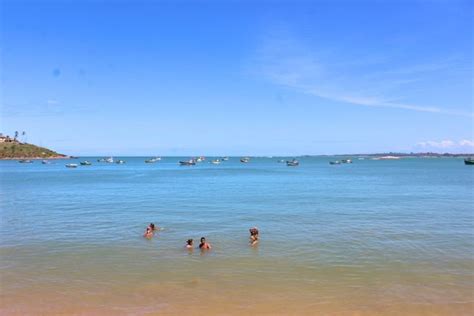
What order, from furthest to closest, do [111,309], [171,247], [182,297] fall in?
[171,247] → [182,297] → [111,309]

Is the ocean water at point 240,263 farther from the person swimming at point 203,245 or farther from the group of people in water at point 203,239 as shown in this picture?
the group of people in water at point 203,239

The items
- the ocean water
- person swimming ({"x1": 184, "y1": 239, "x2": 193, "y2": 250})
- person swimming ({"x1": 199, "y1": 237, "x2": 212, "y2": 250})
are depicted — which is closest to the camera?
the ocean water

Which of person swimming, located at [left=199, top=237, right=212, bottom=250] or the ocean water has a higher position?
person swimming, located at [left=199, top=237, right=212, bottom=250]

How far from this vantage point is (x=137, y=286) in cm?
1619

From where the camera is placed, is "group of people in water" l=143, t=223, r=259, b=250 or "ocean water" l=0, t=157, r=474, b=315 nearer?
"ocean water" l=0, t=157, r=474, b=315

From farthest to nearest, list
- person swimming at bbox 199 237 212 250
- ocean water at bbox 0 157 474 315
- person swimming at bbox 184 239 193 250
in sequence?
person swimming at bbox 184 239 193 250, person swimming at bbox 199 237 212 250, ocean water at bbox 0 157 474 315

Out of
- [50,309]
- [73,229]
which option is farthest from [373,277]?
[73,229]

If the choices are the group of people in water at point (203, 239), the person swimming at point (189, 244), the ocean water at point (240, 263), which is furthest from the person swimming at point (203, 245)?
the person swimming at point (189, 244)

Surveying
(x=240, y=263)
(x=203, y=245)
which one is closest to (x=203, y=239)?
(x=203, y=245)

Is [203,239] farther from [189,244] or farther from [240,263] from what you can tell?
[240,263]

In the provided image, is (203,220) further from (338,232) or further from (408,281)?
(408,281)

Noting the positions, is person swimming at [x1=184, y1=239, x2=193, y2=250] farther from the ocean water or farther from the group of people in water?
the ocean water

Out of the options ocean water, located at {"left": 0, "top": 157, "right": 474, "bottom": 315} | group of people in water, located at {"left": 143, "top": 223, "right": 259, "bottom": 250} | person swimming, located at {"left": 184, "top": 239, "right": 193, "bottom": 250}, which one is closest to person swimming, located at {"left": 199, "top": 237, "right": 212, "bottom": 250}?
group of people in water, located at {"left": 143, "top": 223, "right": 259, "bottom": 250}

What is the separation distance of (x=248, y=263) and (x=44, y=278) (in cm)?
908
